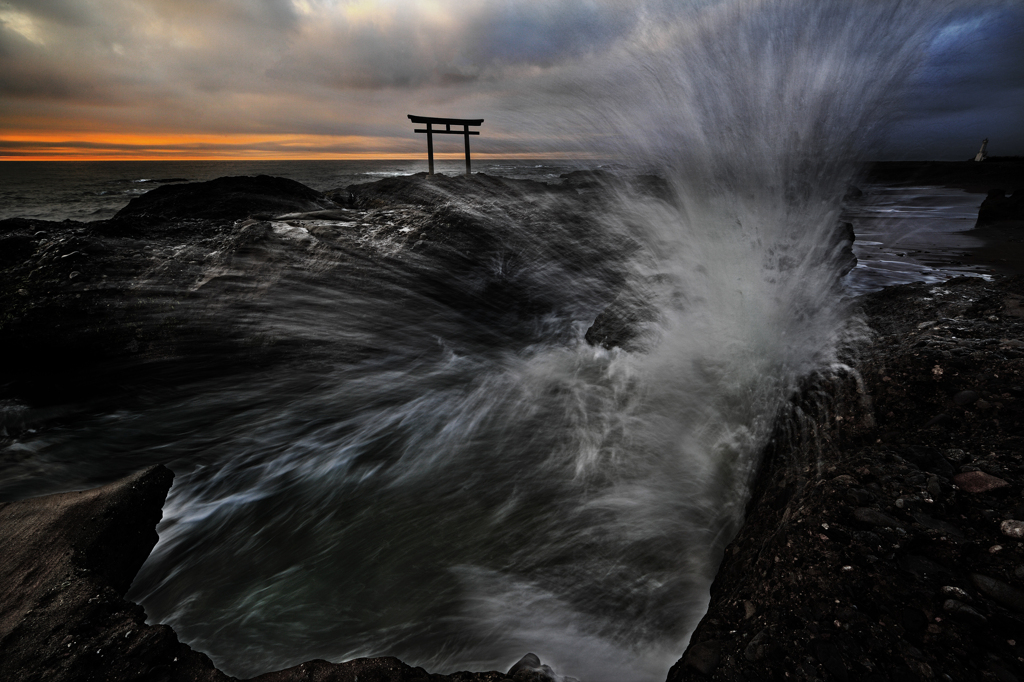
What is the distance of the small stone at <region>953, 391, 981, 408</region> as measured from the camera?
2.03 metres

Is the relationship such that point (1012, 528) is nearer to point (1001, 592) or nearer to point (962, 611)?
point (1001, 592)

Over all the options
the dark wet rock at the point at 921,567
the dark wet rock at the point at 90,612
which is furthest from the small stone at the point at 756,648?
the dark wet rock at the point at 90,612

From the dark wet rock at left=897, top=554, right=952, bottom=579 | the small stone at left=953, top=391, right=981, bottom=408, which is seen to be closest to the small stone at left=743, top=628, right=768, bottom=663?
the dark wet rock at left=897, top=554, right=952, bottom=579

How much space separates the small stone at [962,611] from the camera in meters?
1.22

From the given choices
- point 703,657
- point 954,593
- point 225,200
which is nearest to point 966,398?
point 954,593

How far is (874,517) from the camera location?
5.24 ft

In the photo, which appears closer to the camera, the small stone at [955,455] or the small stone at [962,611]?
the small stone at [962,611]

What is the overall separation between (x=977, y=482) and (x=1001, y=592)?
54 cm

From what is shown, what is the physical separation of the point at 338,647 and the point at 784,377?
3.37m

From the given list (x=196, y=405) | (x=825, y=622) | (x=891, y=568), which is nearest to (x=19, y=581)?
(x=196, y=405)

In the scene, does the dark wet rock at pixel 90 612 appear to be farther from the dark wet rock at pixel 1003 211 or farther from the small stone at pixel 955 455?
the dark wet rock at pixel 1003 211

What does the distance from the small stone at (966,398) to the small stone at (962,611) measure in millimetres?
1252

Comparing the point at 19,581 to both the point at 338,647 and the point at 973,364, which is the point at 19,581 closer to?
the point at 338,647

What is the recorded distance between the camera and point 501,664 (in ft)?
6.67
